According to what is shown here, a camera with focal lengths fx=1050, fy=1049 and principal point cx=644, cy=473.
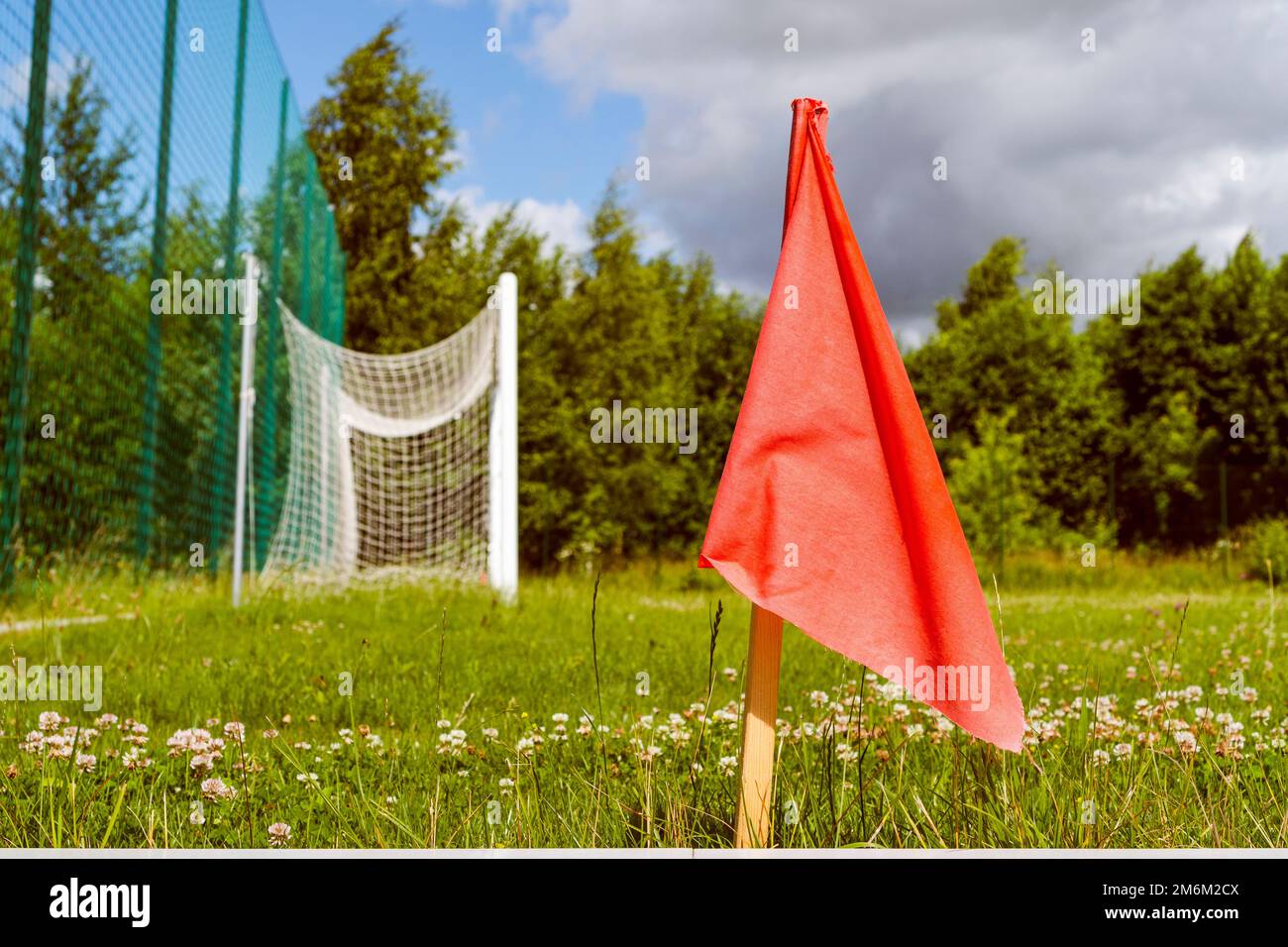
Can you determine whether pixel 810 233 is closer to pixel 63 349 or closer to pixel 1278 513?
pixel 63 349

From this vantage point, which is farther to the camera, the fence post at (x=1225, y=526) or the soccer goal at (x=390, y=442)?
the fence post at (x=1225, y=526)

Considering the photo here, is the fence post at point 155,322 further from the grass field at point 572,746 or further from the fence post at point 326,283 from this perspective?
the fence post at point 326,283

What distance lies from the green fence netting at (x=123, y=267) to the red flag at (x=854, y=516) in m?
4.85

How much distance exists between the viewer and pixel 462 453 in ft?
44.4

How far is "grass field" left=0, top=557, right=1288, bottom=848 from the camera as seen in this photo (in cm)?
206

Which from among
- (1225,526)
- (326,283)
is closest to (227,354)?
(326,283)

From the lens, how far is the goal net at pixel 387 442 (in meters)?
8.16

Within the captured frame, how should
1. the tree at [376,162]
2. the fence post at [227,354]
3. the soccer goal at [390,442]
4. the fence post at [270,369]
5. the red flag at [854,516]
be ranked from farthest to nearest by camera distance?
the tree at [376,162], the fence post at [270,369], the fence post at [227,354], the soccer goal at [390,442], the red flag at [854,516]

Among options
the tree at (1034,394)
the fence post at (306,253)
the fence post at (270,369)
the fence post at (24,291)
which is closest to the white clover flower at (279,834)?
the fence post at (24,291)

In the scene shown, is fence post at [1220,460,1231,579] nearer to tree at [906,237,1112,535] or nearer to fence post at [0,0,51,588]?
tree at [906,237,1112,535]

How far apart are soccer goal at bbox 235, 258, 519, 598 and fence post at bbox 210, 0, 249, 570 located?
1.63 ft

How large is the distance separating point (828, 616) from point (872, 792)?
2.94 ft

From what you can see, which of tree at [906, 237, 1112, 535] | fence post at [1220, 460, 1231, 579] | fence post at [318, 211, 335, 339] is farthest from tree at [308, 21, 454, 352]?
fence post at [1220, 460, 1231, 579]
